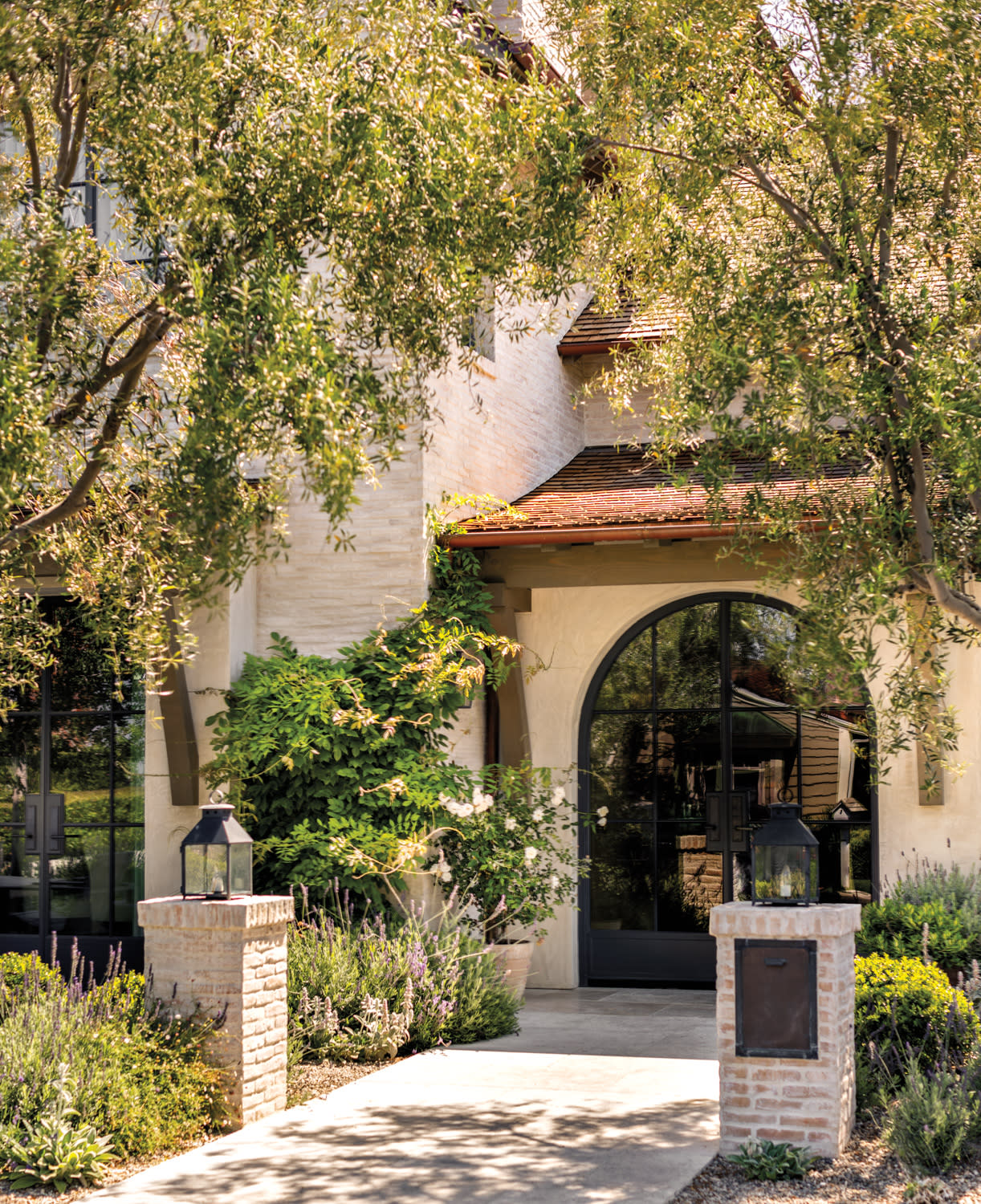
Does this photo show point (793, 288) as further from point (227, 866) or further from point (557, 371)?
point (557, 371)

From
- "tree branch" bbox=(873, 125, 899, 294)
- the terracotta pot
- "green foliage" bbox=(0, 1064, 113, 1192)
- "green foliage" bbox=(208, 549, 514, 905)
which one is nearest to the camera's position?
"green foliage" bbox=(0, 1064, 113, 1192)

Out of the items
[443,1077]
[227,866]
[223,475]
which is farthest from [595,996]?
[223,475]

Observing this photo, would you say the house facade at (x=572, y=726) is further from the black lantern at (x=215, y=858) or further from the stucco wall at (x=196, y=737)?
the black lantern at (x=215, y=858)

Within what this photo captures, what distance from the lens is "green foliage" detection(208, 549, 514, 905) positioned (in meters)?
9.73

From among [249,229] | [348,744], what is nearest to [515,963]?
[348,744]

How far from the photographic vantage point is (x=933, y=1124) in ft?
19.2

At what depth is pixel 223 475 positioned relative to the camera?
208 inches

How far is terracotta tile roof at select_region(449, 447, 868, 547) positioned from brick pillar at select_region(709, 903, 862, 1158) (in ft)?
10.2

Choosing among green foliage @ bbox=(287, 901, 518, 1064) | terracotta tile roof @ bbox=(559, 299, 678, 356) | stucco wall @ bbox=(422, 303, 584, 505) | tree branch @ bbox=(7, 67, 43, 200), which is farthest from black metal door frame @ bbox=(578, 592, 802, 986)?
tree branch @ bbox=(7, 67, 43, 200)

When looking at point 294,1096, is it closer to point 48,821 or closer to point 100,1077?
point 100,1077

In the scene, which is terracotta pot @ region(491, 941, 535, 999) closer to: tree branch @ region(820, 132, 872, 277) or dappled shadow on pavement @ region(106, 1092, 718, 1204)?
dappled shadow on pavement @ region(106, 1092, 718, 1204)

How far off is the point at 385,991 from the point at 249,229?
4727 millimetres

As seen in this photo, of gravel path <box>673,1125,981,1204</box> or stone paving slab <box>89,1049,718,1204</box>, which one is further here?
stone paving slab <box>89,1049,718,1204</box>

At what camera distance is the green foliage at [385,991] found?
26.9 feet
